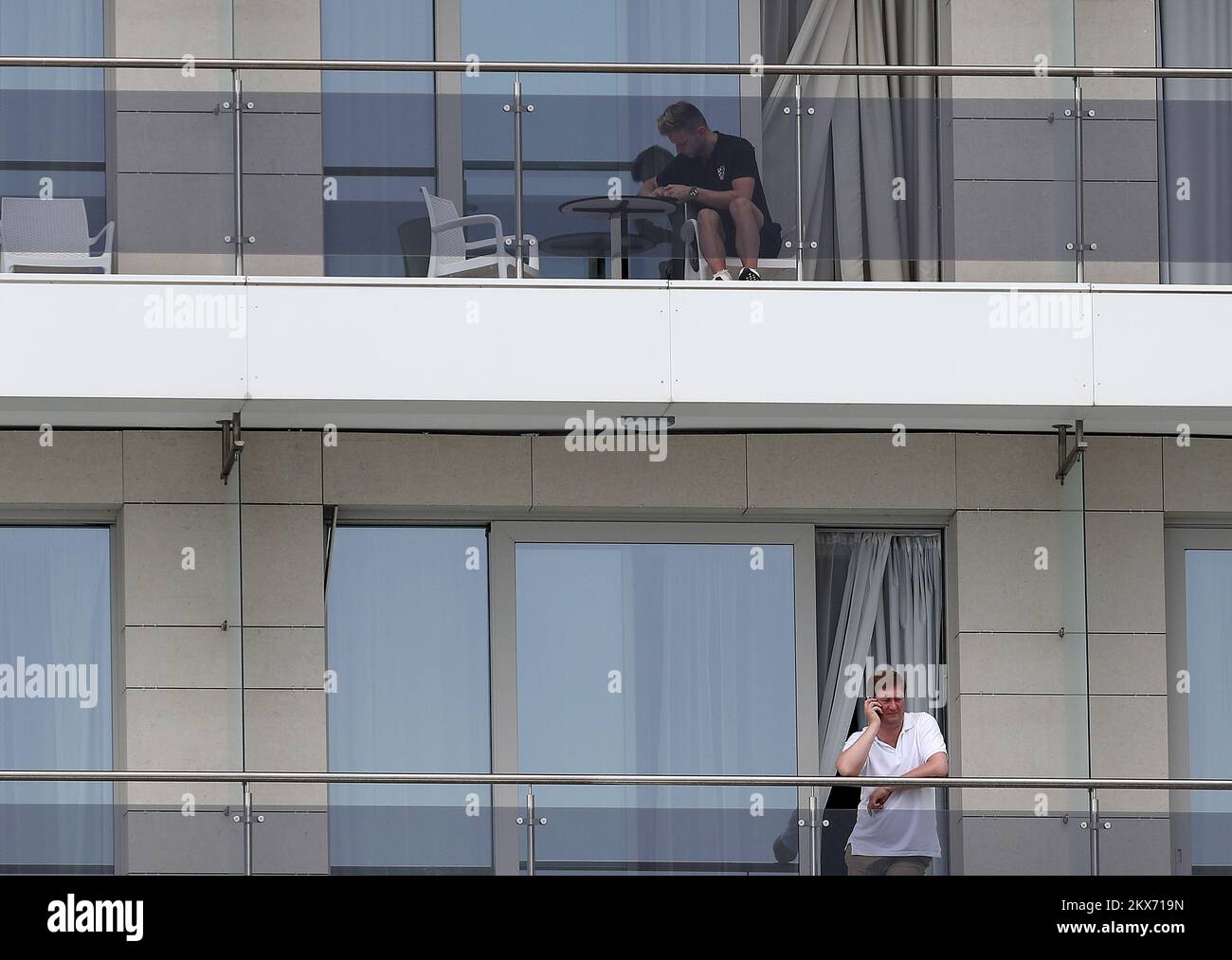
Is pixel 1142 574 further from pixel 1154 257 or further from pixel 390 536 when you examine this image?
pixel 390 536

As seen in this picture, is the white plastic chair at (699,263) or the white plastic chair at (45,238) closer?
the white plastic chair at (45,238)

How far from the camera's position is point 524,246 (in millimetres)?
11711

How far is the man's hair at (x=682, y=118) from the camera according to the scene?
1179cm

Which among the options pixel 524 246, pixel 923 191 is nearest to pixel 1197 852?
pixel 923 191

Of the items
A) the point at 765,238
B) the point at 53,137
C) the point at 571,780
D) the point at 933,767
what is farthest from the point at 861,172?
the point at 53,137

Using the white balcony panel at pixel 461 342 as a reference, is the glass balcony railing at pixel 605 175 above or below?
above

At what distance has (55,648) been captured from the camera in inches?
480

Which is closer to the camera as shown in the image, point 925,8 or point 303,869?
point 303,869

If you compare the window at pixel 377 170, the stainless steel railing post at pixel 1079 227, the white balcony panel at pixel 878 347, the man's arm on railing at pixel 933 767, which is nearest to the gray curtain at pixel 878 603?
the man's arm on railing at pixel 933 767

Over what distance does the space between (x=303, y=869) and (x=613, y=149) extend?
346 centimetres

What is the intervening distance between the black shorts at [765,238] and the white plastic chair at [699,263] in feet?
0.10

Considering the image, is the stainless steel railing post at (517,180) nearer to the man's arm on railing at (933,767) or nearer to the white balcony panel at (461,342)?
the white balcony panel at (461,342)

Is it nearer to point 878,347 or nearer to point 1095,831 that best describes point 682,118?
point 878,347
